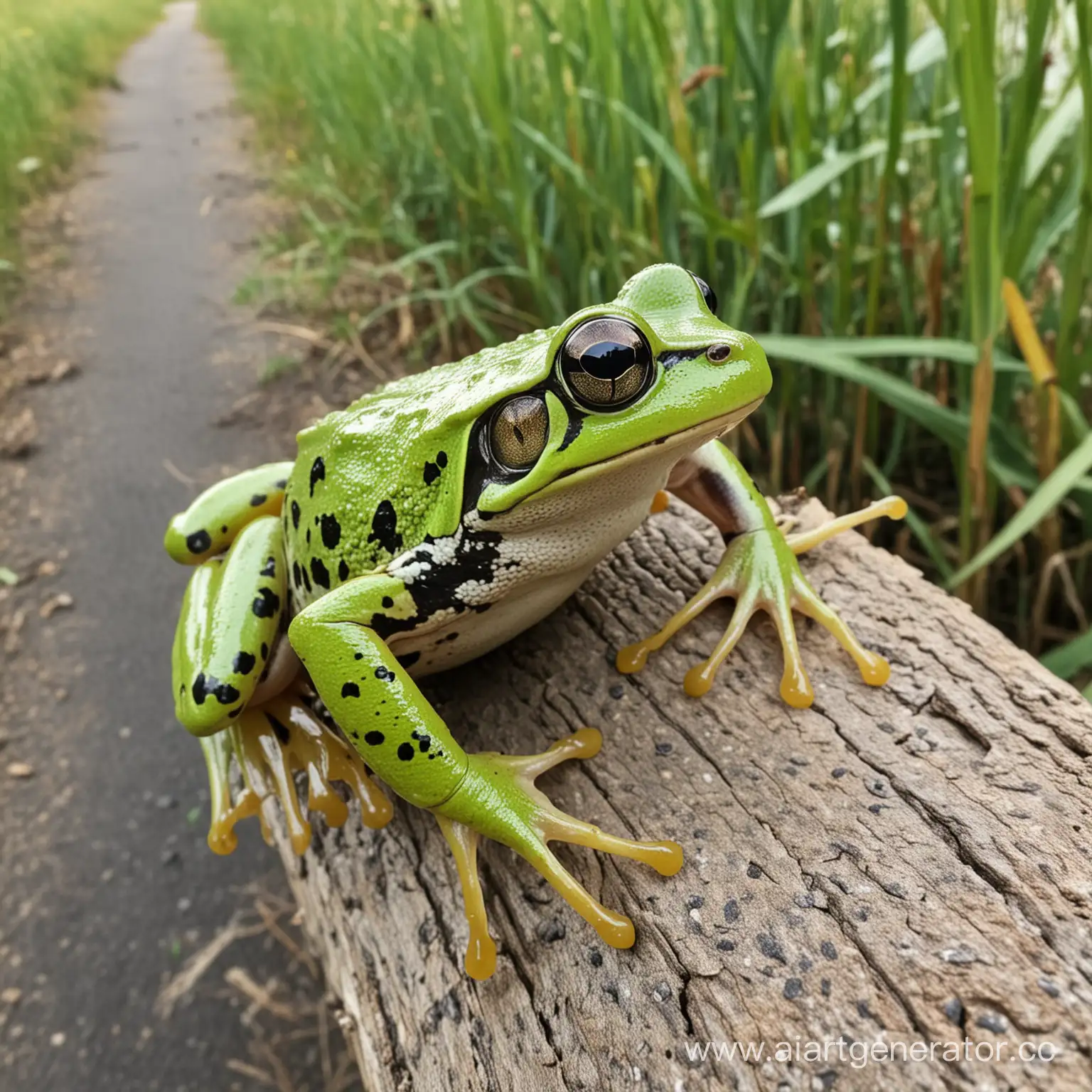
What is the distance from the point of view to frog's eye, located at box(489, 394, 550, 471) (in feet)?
3.93

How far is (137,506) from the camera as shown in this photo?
3.89 m

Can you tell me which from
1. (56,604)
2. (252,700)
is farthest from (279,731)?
(56,604)

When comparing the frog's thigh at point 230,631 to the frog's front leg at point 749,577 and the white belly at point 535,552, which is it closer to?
the white belly at point 535,552

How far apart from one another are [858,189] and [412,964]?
2.00 m

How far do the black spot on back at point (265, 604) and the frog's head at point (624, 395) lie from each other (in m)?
0.61

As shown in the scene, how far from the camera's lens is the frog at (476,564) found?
3.77 feet

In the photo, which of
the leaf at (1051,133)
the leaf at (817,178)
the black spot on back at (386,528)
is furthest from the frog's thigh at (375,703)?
the leaf at (1051,133)

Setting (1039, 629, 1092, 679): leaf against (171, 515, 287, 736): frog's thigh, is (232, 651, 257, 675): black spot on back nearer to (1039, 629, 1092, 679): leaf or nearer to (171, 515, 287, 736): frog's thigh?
(171, 515, 287, 736): frog's thigh

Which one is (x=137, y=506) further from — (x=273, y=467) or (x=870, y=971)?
(x=870, y=971)

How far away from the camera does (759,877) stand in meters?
1.17

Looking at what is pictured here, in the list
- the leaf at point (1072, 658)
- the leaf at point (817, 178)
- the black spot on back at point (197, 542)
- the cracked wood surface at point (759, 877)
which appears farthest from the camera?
the leaf at point (817, 178)

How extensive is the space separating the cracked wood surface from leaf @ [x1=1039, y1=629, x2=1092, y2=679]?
0.31m

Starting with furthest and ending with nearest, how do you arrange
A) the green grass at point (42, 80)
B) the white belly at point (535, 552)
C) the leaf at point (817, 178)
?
the green grass at point (42, 80)
the leaf at point (817, 178)
the white belly at point (535, 552)

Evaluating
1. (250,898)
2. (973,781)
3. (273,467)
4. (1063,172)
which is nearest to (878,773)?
(973,781)
